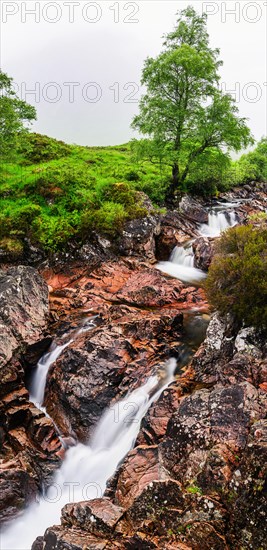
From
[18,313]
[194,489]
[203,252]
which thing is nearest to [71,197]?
[203,252]

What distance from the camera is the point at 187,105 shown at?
25000 millimetres

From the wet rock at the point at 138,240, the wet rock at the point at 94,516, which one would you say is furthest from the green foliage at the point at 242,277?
the wet rock at the point at 138,240

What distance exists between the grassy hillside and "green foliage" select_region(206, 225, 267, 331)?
9767 millimetres

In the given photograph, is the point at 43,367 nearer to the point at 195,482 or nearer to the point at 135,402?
the point at 135,402

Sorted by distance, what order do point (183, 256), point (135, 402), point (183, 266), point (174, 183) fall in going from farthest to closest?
1. point (174, 183)
2. point (183, 256)
3. point (183, 266)
4. point (135, 402)

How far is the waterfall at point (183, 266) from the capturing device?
60.8 feet

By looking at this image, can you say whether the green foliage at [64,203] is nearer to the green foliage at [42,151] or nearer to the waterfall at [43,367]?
the green foliage at [42,151]

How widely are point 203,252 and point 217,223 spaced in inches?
279

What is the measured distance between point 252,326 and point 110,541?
20.0 ft

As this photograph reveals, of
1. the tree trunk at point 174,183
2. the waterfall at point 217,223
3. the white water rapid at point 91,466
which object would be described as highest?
the tree trunk at point 174,183

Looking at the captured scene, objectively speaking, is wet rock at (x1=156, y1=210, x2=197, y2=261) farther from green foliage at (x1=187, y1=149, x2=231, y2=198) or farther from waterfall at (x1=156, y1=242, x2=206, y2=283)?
green foliage at (x1=187, y1=149, x2=231, y2=198)

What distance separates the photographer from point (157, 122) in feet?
80.6

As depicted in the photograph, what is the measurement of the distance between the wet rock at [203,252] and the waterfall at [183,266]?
A: 0.34 m

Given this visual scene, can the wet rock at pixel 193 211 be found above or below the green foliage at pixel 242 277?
above
